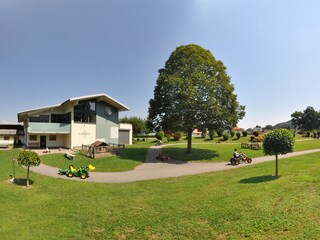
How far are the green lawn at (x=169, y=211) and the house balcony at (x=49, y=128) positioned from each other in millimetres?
19775

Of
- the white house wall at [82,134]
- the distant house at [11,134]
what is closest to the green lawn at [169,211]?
the white house wall at [82,134]

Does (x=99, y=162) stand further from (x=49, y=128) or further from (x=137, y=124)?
(x=137, y=124)

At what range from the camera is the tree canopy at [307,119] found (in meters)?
102

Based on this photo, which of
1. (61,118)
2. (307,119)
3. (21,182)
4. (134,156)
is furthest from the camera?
(307,119)

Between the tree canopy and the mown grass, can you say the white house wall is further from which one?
the tree canopy

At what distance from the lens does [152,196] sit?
14.0m

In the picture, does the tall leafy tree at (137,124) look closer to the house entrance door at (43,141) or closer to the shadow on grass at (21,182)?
the house entrance door at (43,141)

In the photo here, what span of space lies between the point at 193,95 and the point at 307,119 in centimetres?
9637

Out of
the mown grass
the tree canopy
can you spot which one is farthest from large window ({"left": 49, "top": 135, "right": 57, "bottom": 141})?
the tree canopy

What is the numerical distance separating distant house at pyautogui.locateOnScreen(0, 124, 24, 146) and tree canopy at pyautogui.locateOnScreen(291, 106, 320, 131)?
107 metres

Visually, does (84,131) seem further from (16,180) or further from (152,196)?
(152,196)

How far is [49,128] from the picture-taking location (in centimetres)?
3434

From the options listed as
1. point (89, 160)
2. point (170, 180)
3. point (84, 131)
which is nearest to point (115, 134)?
point (84, 131)

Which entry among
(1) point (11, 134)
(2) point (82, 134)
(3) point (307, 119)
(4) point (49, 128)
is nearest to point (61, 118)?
(4) point (49, 128)
